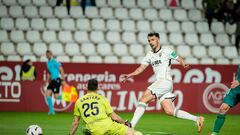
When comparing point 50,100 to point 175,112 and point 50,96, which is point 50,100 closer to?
point 50,96

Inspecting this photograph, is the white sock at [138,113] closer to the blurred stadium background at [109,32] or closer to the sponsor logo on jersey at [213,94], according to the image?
the blurred stadium background at [109,32]

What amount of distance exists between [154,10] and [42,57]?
523 cm

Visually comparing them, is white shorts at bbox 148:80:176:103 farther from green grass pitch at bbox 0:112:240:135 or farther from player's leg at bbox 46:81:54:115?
player's leg at bbox 46:81:54:115

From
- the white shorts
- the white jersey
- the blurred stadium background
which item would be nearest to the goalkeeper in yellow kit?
the white shorts

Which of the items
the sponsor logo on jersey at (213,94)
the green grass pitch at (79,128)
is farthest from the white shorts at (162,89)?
the sponsor logo on jersey at (213,94)

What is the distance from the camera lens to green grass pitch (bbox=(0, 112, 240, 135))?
13.5 meters

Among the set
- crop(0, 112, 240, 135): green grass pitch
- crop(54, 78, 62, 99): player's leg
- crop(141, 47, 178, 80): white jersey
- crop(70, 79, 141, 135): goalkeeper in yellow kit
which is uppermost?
crop(141, 47, 178, 80): white jersey

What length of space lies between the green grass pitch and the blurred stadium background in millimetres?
2439

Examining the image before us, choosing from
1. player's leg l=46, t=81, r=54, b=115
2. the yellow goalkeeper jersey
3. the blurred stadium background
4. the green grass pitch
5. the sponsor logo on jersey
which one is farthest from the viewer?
the blurred stadium background

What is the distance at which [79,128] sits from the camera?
14.5 meters

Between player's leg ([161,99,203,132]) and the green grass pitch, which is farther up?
player's leg ([161,99,203,132])

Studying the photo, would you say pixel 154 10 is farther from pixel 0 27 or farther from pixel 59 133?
pixel 59 133

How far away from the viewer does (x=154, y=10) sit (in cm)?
2395

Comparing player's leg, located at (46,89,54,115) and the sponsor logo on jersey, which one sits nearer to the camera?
player's leg, located at (46,89,54,115)
